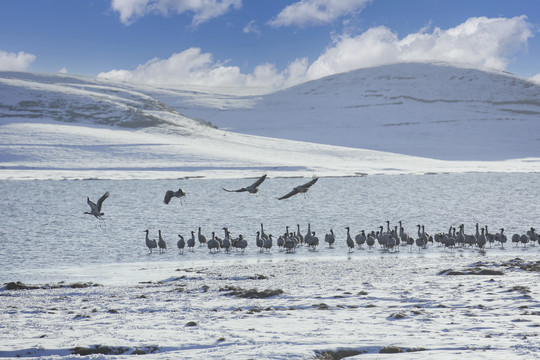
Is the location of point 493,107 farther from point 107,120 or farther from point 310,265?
point 310,265

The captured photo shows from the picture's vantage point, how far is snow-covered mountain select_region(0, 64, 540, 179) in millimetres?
80375

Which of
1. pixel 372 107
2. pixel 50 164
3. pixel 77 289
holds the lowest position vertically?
pixel 77 289

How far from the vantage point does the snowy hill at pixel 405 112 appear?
362 ft

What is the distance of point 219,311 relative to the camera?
1636 cm

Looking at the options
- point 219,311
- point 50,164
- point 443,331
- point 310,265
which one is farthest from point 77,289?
point 50,164

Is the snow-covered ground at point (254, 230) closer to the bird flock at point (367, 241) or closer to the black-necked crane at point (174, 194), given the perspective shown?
the bird flock at point (367, 241)

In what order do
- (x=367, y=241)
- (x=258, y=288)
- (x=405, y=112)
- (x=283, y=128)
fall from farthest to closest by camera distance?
1. (x=405, y=112)
2. (x=283, y=128)
3. (x=367, y=241)
4. (x=258, y=288)

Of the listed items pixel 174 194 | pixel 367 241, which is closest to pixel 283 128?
pixel 367 241

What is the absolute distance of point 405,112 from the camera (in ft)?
448

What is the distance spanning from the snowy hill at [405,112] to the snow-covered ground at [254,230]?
3.18 ft

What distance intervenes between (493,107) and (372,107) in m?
27.6

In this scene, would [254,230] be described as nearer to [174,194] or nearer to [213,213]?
[213,213]

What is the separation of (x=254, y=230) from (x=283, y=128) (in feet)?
299

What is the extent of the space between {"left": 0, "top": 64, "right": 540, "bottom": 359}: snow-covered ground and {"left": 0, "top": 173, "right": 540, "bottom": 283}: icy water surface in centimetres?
24
